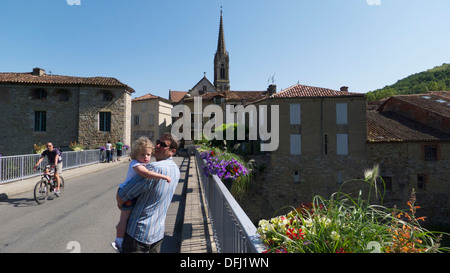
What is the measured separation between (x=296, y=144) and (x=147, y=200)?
77.4 ft

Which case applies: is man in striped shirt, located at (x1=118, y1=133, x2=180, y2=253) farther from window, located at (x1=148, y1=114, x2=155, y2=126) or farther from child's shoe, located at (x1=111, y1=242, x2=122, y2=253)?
window, located at (x1=148, y1=114, x2=155, y2=126)

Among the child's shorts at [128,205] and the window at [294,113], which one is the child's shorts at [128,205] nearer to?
the child's shorts at [128,205]

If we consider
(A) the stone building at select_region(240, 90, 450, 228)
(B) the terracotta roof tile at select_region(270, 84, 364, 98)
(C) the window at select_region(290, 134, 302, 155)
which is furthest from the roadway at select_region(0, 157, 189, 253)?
(B) the terracotta roof tile at select_region(270, 84, 364, 98)

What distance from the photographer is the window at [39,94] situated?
25656 millimetres

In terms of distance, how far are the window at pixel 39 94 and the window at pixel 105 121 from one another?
6202 millimetres

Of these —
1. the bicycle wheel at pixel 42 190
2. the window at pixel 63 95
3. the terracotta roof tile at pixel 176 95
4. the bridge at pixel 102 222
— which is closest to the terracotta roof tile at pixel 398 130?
the bridge at pixel 102 222

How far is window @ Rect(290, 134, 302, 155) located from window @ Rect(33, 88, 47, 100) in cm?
2712

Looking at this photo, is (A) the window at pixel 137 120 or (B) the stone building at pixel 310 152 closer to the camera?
(B) the stone building at pixel 310 152

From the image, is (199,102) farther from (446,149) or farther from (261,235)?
(261,235)

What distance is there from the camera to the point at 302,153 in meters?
24.2

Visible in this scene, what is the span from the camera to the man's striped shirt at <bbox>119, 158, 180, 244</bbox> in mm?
2160

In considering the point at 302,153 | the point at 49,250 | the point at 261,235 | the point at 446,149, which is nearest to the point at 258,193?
the point at 302,153

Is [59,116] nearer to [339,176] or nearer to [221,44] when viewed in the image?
[339,176]
